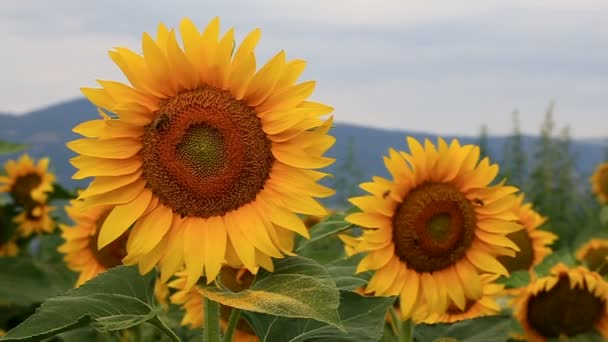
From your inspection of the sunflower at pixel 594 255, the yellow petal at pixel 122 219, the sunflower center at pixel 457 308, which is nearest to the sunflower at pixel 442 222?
the sunflower center at pixel 457 308

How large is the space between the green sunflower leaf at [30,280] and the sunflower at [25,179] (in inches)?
53.2

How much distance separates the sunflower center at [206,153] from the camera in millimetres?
1526

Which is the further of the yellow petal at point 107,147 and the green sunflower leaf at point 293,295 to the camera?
the yellow petal at point 107,147

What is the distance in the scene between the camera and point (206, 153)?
5.08 feet

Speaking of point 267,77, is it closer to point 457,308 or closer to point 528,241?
point 457,308

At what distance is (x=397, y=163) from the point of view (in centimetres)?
215

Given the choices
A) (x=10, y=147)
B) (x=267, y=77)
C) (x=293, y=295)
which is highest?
(x=267, y=77)

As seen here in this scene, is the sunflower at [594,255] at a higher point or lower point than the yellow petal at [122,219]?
lower

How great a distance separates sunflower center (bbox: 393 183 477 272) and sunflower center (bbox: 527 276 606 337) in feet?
2.59

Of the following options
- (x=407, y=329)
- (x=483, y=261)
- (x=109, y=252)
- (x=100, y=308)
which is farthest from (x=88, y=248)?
(x=100, y=308)

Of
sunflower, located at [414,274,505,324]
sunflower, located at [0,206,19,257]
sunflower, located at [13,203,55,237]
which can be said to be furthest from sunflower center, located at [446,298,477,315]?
sunflower, located at [0,206,19,257]

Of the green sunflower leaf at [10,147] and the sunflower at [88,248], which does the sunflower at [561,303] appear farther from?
the green sunflower leaf at [10,147]

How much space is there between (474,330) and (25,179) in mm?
3380

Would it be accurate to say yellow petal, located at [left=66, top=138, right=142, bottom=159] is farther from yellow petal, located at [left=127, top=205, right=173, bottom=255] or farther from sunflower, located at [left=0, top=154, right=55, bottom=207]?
sunflower, located at [left=0, top=154, right=55, bottom=207]
